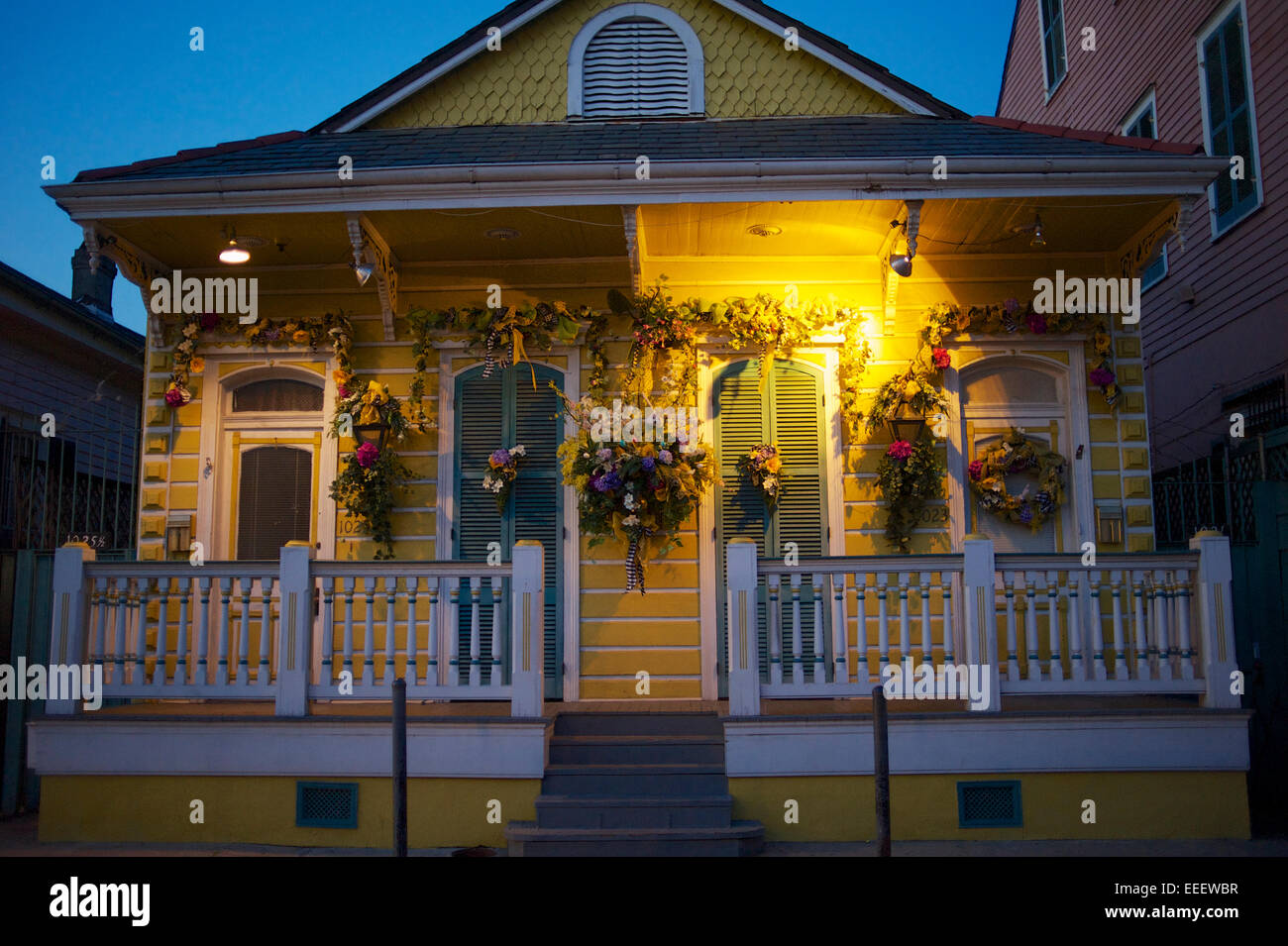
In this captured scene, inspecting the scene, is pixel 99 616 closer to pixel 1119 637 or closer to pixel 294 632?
pixel 294 632

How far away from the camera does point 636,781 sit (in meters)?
6.25

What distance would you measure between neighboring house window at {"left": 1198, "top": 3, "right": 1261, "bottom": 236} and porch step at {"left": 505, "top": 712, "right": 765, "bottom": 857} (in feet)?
24.1

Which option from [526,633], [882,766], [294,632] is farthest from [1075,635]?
[294,632]

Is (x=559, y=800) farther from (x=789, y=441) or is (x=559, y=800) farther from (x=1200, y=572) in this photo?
(x=1200, y=572)

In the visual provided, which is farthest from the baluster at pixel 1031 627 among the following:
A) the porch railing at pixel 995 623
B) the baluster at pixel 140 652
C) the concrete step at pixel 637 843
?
the baluster at pixel 140 652

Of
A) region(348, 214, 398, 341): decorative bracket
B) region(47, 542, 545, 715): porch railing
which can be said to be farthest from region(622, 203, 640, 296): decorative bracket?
region(47, 542, 545, 715): porch railing

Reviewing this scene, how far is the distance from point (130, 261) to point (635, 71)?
4269 millimetres

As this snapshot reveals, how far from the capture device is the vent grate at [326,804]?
6.30 meters

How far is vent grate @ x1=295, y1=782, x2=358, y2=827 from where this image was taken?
20.7ft

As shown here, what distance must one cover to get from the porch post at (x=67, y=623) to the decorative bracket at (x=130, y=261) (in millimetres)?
2107

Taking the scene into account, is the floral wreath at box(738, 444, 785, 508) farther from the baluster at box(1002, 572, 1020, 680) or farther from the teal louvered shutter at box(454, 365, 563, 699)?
the baluster at box(1002, 572, 1020, 680)

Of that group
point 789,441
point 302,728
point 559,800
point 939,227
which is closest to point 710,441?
Answer: point 789,441

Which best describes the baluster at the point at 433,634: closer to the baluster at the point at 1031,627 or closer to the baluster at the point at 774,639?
the baluster at the point at 774,639

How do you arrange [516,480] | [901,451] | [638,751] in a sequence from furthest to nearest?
[516,480] → [901,451] → [638,751]
